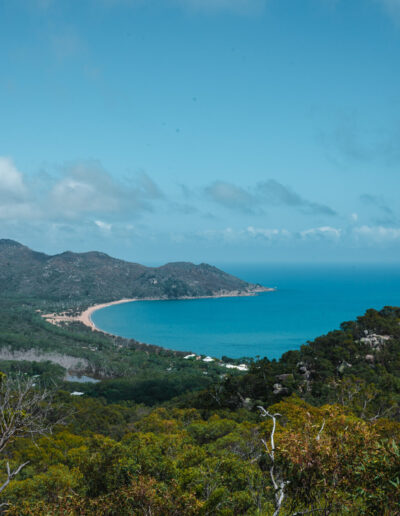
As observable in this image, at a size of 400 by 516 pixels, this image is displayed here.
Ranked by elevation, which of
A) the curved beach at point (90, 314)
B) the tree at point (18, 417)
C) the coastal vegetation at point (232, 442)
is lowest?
the curved beach at point (90, 314)

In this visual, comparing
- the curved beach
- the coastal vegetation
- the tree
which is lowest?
the curved beach

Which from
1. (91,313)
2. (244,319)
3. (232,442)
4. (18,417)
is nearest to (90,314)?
(91,313)

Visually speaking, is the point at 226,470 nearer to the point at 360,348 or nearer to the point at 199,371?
the point at 360,348

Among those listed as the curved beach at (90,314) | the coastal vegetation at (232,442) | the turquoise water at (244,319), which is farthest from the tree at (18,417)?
the curved beach at (90,314)

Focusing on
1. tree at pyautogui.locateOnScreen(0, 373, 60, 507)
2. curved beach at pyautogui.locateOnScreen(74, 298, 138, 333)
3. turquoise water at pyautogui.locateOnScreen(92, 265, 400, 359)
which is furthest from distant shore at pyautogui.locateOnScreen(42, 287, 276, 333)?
tree at pyautogui.locateOnScreen(0, 373, 60, 507)

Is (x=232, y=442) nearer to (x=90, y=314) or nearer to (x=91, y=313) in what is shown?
(x=90, y=314)

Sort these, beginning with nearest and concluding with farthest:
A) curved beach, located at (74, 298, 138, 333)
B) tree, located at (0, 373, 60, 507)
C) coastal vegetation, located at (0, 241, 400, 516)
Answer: coastal vegetation, located at (0, 241, 400, 516)
tree, located at (0, 373, 60, 507)
curved beach, located at (74, 298, 138, 333)

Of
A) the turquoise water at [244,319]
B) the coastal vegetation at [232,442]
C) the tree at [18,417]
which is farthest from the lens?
the turquoise water at [244,319]

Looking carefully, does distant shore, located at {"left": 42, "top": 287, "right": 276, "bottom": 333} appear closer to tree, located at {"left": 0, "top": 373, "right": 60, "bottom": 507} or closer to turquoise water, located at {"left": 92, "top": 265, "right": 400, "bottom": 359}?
turquoise water, located at {"left": 92, "top": 265, "right": 400, "bottom": 359}

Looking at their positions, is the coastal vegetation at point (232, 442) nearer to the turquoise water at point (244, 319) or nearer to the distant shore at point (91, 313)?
the turquoise water at point (244, 319)
